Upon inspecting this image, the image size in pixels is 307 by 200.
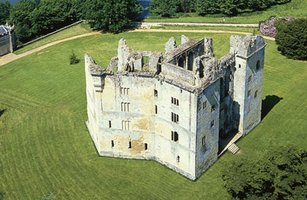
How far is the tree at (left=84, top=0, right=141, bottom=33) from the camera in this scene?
14288 centimetres

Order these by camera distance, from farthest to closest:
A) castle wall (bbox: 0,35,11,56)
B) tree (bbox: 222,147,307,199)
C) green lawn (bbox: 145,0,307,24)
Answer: green lawn (bbox: 145,0,307,24)
castle wall (bbox: 0,35,11,56)
tree (bbox: 222,147,307,199)

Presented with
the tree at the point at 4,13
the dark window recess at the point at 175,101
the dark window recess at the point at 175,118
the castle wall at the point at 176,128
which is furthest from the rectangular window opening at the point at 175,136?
the tree at the point at 4,13

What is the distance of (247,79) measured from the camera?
9194 cm

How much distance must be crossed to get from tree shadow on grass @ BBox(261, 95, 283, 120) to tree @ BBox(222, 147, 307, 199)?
32648 millimetres

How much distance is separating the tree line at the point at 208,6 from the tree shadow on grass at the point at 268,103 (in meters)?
49.4

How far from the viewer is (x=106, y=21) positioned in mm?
143250

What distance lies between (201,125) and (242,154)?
12575 mm

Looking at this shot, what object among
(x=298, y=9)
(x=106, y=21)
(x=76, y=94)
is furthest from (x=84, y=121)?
(x=298, y=9)

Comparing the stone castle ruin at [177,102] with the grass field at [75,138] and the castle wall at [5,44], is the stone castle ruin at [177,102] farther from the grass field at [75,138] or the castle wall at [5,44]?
the castle wall at [5,44]

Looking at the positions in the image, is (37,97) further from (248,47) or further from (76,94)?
(248,47)

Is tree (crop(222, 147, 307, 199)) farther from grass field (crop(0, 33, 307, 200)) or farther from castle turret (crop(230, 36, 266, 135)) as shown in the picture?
castle turret (crop(230, 36, 266, 135))

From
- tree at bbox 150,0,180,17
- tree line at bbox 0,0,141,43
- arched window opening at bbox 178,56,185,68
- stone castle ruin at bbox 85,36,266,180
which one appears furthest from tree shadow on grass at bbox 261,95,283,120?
tree at bbox 150,0,180,17

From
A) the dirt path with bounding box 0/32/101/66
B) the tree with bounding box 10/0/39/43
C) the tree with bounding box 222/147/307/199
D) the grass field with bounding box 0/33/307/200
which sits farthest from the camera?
the tree with bounding box 10/0/39/43

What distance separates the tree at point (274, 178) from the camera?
6644 cm
